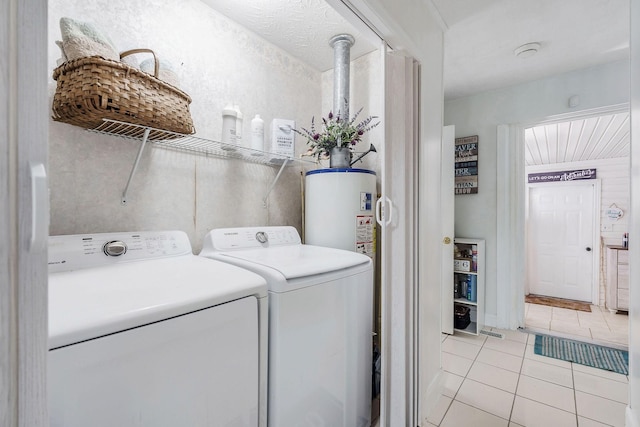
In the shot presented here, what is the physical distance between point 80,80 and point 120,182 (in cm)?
49

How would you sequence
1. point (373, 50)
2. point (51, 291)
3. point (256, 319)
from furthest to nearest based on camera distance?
point (373, 50), point (256, 319), point (51, 291)

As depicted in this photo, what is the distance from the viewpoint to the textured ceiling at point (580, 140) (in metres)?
3.18

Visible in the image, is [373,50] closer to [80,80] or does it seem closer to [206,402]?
[80,80]

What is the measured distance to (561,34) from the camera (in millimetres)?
2021

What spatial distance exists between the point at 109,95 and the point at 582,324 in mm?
4643

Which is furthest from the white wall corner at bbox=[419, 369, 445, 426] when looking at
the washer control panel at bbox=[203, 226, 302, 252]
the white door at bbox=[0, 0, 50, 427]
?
the white door at bbox=[0, 0, 50, 427]

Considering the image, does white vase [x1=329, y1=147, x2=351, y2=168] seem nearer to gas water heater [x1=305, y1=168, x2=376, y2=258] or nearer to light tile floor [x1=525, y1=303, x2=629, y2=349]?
gas water heater [x1=305, y1=168, x2=376, y2=258]

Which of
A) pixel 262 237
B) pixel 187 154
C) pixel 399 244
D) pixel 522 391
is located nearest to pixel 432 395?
pixel 522 391

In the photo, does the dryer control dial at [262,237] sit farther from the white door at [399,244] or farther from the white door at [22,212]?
the white door at [22,212]

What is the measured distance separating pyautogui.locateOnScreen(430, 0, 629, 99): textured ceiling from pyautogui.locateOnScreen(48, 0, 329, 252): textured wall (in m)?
1.15

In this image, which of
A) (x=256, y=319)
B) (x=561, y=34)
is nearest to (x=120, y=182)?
(x=256, y=319)

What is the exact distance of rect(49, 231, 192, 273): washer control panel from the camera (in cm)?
106

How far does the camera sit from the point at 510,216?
290 centimetres

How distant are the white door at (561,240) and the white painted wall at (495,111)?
2759mm
